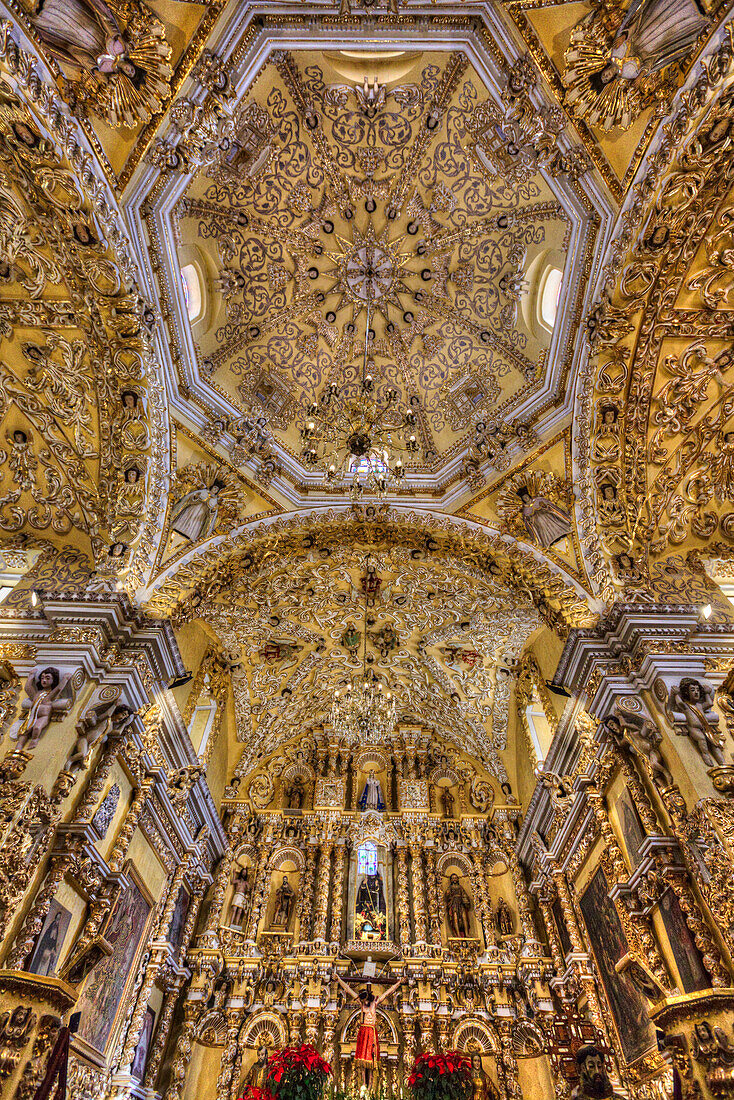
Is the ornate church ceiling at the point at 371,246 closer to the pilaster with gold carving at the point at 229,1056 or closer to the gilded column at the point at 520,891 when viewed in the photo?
the gilded column at the point at 520,891

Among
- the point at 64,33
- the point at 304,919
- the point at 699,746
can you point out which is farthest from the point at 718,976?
the point at 64,33

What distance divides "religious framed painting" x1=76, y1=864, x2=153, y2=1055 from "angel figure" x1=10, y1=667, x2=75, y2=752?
2859 mm

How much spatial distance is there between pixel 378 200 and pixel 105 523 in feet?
28.3

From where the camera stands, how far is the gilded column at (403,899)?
13797 mm

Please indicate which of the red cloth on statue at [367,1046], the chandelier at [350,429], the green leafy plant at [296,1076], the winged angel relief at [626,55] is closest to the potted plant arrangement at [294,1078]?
the green leafy plant at [296,1076]

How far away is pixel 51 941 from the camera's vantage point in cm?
738

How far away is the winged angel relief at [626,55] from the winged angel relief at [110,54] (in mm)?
5773

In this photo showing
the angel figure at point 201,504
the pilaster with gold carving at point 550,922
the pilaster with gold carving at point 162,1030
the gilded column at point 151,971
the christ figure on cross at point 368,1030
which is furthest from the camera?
the pilaster with gold carving at point 550,922

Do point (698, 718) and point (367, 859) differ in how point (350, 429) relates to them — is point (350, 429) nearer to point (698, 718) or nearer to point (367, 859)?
point (698, 718)

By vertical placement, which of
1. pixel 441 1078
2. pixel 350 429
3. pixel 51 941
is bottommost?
pixel 441 1078

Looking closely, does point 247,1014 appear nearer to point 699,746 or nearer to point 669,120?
point 699,746

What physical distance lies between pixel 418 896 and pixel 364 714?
444cm

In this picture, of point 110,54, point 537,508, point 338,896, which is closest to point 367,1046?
point 338,896

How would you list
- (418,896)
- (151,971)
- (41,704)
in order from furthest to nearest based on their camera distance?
(418,896) < (151,971) < (41,704)
